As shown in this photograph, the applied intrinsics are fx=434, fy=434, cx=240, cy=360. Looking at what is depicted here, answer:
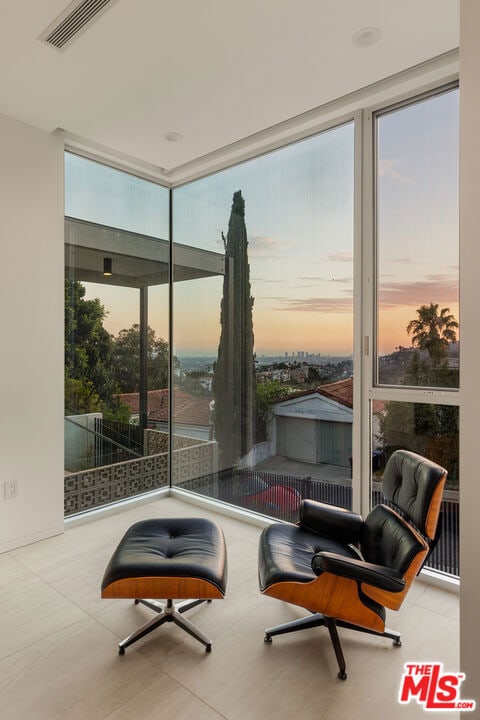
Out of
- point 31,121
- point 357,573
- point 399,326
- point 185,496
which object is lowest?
point 185,496

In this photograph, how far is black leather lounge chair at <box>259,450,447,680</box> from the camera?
70.1 inches

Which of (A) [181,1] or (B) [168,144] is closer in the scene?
(A) [181,1]

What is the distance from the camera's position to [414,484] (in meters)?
2.03

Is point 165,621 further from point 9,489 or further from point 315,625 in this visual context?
point 9,489

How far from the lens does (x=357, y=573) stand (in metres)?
1.74

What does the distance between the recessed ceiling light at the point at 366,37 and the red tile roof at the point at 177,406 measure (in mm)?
2776

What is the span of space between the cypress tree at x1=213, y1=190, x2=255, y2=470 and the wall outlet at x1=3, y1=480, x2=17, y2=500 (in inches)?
63.8

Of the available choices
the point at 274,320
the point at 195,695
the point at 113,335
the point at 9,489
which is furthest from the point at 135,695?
the point at 113,335

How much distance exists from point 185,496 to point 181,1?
3587 mm

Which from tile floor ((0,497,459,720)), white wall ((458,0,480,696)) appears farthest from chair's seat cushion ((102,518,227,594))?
white wall ((458,0,480,696))

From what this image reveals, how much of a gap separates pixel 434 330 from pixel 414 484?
1007mm

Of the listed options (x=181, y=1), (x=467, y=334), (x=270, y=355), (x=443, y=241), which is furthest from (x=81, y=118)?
(x=467, y=334)

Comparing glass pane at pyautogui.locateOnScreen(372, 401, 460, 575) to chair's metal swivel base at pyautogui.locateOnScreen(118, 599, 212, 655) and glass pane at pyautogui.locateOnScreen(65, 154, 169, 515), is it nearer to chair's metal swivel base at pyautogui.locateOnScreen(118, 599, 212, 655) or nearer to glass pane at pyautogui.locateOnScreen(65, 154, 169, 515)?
chair's metal swivel base at pyautogui.locateOnScreen(118, 599, 212, 655)

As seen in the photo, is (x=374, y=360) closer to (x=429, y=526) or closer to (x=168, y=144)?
(x=429, y=526)
